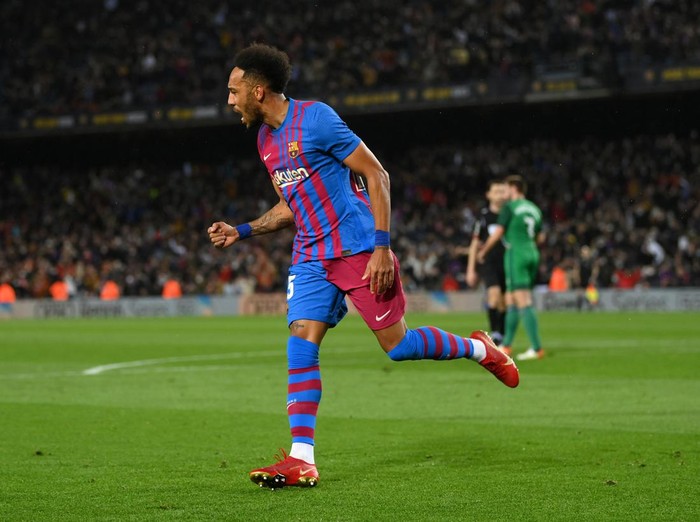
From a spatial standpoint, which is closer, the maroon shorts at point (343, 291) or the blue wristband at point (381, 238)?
the blue wristband at point (381, 238)

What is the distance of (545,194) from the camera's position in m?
35.1

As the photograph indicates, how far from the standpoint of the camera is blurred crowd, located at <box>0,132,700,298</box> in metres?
31.6

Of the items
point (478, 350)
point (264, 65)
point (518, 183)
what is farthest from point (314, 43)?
point (264, 65)

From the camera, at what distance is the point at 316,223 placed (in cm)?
588

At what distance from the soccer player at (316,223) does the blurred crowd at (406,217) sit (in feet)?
80.1

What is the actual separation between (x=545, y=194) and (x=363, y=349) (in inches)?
765

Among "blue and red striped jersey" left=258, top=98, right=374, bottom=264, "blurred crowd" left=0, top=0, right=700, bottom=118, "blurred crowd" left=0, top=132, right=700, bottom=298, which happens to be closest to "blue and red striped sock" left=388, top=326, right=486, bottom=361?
"blue and red striped jersey" left=258, top=98, right=374, bottom=264

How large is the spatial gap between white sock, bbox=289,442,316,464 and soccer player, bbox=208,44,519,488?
1cm

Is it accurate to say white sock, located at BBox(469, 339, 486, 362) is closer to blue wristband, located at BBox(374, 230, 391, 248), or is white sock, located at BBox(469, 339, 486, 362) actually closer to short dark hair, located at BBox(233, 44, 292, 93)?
blue wristband, located at BBox(374, 230, 391, 248)

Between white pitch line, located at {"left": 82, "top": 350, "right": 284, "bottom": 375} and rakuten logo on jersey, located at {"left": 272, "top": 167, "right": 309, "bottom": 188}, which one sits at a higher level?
rakuten logo on jersey, located at {"left": 272, "top": 167, "right": 309, "bottom": 188}

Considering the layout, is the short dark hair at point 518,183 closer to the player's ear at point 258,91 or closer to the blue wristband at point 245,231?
the blue wristband at point 245,231

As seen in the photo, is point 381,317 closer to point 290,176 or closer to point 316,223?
point 316,223

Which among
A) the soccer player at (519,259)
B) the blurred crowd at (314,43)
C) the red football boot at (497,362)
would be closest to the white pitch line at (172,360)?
the soccer player at (519,259)

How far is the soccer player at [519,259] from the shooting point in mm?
13664
